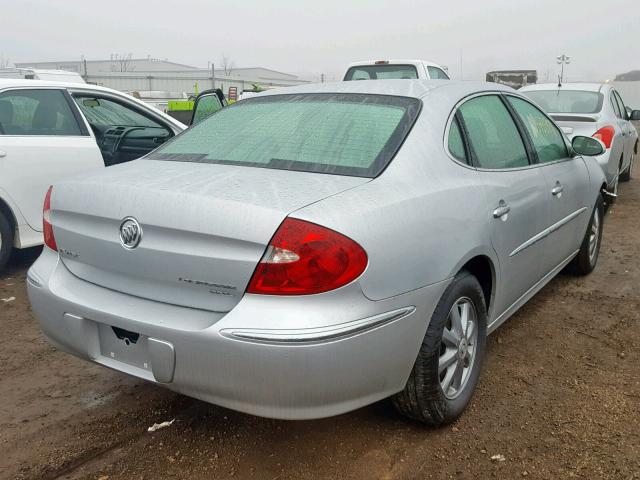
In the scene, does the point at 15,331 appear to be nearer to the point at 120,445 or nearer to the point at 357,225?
the point at 120,445

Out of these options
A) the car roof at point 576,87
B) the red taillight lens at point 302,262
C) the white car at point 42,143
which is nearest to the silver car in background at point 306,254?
the red taillight lens at point 302,262

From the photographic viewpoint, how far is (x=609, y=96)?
813 centimetres

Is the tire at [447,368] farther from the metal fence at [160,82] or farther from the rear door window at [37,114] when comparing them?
the metal fence at [160,82]

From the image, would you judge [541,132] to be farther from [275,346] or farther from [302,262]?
[275,346]

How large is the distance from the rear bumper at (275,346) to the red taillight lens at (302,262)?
4 cm

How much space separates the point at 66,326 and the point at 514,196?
2.14 m

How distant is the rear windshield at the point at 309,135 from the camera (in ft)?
8.30

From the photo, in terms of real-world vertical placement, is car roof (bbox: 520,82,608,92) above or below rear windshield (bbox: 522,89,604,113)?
above

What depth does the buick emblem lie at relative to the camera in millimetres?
2234

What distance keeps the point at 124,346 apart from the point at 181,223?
543 mm

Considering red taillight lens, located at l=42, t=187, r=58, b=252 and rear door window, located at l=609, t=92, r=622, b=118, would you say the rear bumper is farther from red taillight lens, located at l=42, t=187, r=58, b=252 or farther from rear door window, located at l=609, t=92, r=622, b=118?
rear door window, located at l=609, t=92, r=622, b=118

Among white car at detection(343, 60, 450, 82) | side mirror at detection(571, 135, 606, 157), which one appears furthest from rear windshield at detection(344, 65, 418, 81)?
side mirror at detection(571, 135, 606, 157)

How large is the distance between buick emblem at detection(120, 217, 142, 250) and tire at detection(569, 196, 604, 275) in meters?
3.40

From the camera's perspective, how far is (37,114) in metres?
4.96
